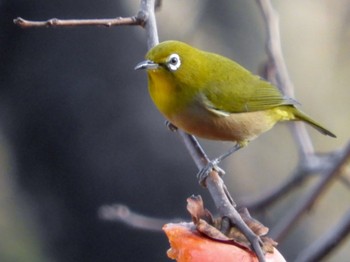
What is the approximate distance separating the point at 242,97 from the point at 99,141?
102 inches

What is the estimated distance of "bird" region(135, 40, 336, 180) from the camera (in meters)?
3.53

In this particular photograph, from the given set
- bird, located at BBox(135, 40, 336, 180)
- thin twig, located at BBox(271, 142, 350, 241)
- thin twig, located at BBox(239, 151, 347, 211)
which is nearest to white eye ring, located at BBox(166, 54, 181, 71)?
bird, located at BBox(135, 40, 336, 180)

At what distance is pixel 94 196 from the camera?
21.7 ft

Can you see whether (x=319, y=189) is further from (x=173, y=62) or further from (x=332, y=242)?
(x=173, y=62)

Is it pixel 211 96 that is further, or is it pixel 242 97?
pixel 242 97

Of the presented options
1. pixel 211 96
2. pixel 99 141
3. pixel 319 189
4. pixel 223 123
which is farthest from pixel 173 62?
pixel 99 141

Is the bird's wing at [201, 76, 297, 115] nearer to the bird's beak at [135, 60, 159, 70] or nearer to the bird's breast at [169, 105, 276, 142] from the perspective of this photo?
the bird's breast at [169, 105, 276, 142]

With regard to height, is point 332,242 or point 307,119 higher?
point 307,119

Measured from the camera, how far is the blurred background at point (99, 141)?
21.0ft

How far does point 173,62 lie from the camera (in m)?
3.51

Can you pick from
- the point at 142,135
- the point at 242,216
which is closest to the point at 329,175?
the point at 242,216

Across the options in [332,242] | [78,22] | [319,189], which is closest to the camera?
[78,22]

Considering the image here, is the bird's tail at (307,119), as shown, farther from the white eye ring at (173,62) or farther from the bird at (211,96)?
the white eye ring at (173,62)

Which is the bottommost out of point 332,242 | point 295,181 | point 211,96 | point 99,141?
point 332,242
